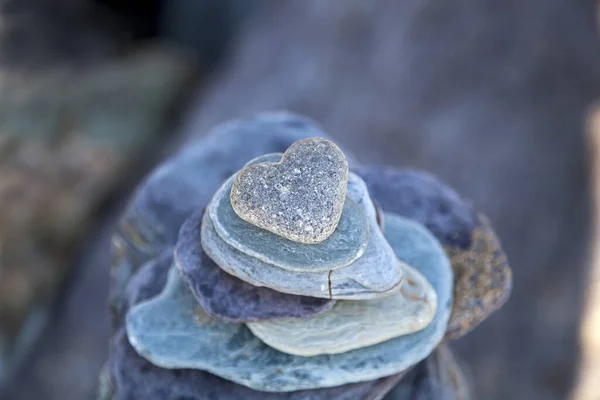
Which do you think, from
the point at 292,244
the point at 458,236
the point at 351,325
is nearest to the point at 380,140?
the point at 458,236

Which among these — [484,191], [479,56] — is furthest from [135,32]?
[484,191]

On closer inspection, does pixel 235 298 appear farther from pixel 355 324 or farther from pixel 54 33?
pixel 54 33

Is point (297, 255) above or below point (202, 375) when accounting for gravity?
above

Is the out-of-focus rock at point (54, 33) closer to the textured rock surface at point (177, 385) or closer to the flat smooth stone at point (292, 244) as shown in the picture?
the textured rock surface at point (177, 385)

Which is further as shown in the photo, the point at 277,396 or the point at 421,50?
the point at 421,50

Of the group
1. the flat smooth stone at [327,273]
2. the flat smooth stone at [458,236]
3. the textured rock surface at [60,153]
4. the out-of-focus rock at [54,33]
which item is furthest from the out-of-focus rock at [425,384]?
the out-of-focus rock at [54,33]

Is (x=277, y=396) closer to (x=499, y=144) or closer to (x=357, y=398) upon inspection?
(x=357, y=398)
